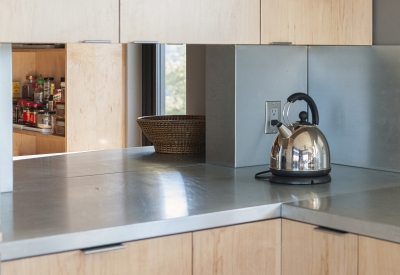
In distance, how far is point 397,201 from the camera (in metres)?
1.68

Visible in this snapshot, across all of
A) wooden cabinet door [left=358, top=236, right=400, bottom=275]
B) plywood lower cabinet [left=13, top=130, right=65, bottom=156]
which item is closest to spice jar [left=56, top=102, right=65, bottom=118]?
plywood lower cabinet [left=13, top=130, right=65, bottom=156]

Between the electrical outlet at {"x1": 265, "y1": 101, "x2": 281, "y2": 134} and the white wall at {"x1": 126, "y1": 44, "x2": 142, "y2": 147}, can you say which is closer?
the electrical outlet at {"x1": 265, "y1": 101, "x2": 281, "y2": 134}

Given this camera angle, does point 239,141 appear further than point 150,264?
Yes

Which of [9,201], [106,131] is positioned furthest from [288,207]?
[106,131]

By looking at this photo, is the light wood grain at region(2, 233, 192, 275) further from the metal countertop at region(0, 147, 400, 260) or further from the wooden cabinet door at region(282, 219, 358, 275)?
the wooden cabinet door at region(282, 219, 358, 275)

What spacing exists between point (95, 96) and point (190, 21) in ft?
8.05

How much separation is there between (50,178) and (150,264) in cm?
71

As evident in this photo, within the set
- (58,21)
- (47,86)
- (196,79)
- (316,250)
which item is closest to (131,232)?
(316,250)

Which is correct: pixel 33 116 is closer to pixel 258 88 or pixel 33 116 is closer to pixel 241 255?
pixel 258 88

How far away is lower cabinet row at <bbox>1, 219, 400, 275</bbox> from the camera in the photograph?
1342mm

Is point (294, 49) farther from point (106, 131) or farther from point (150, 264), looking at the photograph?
point (106, 131)

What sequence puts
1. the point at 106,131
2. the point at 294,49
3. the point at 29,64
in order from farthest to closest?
the point at 29,64 < the point at 106,131 < the point at 294,49

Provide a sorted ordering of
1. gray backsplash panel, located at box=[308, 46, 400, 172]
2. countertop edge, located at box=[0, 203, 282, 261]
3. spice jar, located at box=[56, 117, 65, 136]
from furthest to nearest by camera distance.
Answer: spice jar, located at box=[56, 117, 65, 136] → gray backsplash panel, located at box=[308, 46, 400, 172] → countertop edge, located at box=[0, 203, 282, 261]

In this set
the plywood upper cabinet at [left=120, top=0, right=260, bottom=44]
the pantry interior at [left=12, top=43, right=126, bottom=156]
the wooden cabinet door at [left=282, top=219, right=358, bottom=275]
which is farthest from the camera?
the pantry interior at [left=12, top=43, right=126, bottom=156]
